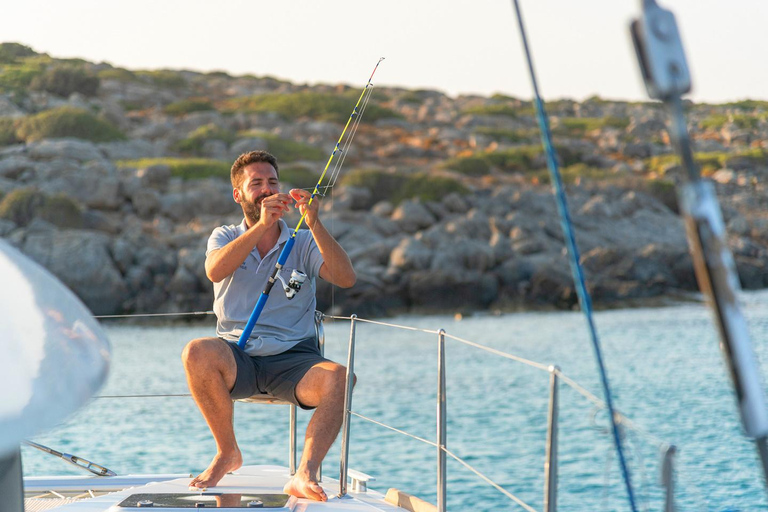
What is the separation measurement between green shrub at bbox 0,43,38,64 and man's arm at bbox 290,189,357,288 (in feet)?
11.6

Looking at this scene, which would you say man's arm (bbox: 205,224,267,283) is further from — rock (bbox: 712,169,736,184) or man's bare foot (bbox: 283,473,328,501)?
rock (bbox: 712,169,736,184)

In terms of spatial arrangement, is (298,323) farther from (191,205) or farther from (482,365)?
(191,205)

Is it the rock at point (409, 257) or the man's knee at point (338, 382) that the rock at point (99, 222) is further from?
the man's knee at point (338, 382)

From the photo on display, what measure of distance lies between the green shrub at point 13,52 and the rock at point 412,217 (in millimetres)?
20765

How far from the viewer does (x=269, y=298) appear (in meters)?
2.83

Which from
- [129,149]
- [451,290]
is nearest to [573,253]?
[451,290]

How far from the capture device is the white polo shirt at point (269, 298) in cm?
282

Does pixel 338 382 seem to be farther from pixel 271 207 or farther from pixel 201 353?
pixel 271 207

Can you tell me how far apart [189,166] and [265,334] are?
27.4 metres

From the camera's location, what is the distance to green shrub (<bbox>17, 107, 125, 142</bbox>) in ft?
95.6

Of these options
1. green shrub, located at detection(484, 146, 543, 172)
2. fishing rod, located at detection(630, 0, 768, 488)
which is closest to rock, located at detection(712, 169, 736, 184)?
green shrub, located at detection(484, 146, 543, 172)

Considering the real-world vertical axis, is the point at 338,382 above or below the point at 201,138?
below

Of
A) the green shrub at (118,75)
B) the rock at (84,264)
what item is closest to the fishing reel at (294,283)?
the rock at (84,264)

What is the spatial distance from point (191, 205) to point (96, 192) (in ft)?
8.50
